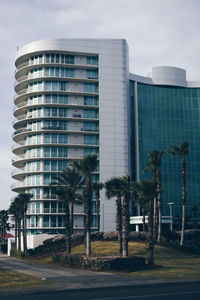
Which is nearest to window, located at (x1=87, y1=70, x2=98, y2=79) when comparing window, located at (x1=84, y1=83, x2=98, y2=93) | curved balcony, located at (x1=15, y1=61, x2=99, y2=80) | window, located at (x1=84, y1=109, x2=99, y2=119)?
curved balcony, located at (x1=15, y1=61, x2=99, y2=80)

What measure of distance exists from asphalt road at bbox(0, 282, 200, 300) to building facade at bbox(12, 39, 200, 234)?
59.6 m

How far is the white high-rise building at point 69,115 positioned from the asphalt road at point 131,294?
6003 centimetres

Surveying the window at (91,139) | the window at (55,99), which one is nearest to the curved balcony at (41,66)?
the window at (55,99)

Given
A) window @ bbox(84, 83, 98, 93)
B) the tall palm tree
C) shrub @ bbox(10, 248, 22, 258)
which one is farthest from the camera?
window @ bbox(84, 83, 98, 93)

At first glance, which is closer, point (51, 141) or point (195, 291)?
point (195, 291)

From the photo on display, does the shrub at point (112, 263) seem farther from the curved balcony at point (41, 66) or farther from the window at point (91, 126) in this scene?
the curved balcony at point (41, 66)

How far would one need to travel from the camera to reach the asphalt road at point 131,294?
2316 centimetres

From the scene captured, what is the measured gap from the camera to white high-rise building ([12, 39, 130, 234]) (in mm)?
89438

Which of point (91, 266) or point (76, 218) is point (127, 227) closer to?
point (91, 266)

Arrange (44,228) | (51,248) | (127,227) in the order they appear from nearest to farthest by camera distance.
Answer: (127,227) → (51,248) → (44,228)

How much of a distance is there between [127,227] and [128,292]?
2215cm

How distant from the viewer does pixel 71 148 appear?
92062mm

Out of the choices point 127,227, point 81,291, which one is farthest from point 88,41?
point 81,291

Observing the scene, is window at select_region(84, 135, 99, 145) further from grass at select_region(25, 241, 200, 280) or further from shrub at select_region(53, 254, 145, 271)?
shrub at select_region(53, 254, 145, 271)
